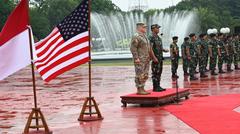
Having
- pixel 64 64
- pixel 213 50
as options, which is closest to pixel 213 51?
pixel 213 50

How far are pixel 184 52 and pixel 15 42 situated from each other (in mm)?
12837

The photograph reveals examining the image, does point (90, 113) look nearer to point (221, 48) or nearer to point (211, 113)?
point (211, 113)

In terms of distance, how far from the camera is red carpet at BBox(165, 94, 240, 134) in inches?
346

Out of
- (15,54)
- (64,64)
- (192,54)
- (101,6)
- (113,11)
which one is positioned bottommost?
(64,64)

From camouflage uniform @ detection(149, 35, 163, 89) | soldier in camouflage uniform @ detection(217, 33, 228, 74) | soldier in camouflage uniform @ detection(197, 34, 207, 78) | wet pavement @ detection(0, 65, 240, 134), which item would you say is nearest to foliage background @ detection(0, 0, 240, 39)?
soldier in camouflage uniform @ detection(217, 33, 228, 74)

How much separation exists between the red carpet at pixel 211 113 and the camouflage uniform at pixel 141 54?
0.95m

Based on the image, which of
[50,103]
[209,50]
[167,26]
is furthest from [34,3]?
[50,103]

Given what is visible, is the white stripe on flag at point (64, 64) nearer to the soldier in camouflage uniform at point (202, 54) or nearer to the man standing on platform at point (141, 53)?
the man standing on platform at point (141, 53)

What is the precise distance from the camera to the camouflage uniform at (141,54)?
40.0 ft

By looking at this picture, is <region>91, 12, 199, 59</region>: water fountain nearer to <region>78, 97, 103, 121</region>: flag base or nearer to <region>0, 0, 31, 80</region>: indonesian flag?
<region>78, 97, 103, 121</region>: flag base

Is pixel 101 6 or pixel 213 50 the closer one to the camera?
pixel 213 50

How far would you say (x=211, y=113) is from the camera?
1051 cm

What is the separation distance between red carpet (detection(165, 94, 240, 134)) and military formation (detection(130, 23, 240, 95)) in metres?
1.08

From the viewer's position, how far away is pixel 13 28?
8703 millimetres
